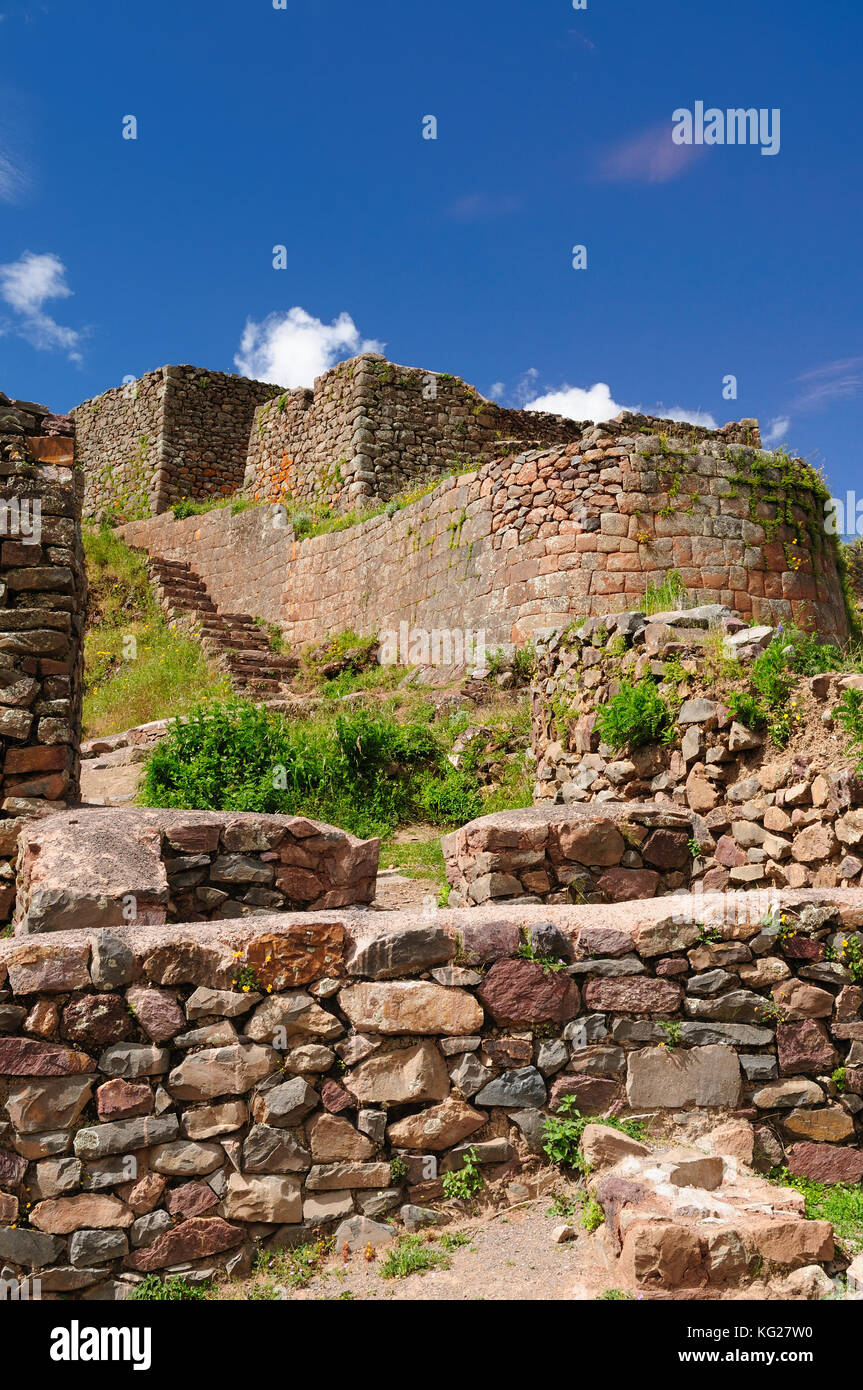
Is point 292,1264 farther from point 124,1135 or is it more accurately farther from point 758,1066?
point 758,1066

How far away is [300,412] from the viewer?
62.5 feet

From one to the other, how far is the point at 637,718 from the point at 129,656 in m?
10.8

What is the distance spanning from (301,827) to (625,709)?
9.58ft

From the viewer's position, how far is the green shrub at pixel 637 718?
753 centimetres

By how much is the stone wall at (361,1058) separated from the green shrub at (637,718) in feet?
11.6

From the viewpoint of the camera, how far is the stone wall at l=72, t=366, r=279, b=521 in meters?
23.3

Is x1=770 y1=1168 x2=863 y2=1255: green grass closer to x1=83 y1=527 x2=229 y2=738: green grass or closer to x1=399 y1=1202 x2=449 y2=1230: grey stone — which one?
x1=399 y1=1202 x2=449 y2=1230: grey stone

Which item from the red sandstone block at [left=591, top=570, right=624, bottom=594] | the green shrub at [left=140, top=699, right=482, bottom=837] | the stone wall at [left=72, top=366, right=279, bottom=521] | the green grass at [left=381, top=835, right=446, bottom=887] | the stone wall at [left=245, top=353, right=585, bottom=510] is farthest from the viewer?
the stone wall at [left=72, top=366, right=279, bottom=521]

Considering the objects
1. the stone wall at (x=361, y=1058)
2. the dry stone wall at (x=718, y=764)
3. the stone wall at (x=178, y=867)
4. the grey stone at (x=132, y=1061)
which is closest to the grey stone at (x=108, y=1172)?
the stone wall at (x=361, y=1058)

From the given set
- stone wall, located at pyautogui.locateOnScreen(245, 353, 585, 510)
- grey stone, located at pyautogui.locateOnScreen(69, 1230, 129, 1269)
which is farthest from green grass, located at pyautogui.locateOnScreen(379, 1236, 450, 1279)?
stone wall, located at pyautogui.locateOnScreen(245, 353, 585, 510)

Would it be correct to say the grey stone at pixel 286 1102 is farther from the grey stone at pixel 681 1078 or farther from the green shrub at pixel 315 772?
the green shrub at pixel 315 772

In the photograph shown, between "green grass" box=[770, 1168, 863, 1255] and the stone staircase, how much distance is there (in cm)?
1112

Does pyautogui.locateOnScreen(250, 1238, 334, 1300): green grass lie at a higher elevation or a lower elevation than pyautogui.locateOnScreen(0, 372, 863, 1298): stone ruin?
lower
